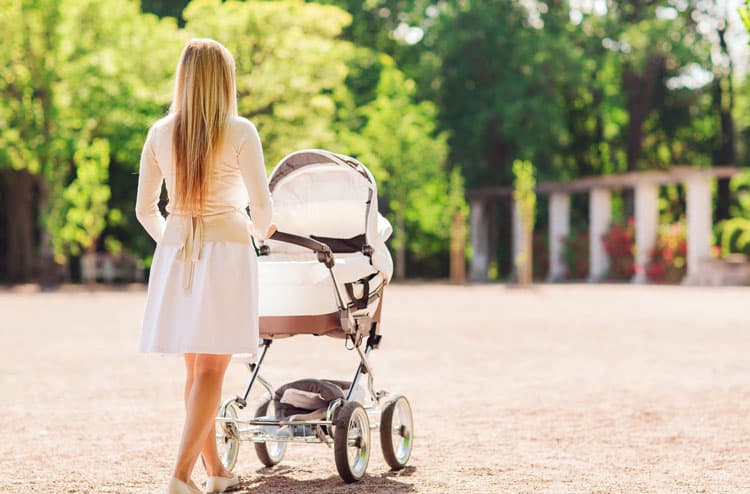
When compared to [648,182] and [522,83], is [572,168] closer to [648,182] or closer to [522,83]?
[522,83]

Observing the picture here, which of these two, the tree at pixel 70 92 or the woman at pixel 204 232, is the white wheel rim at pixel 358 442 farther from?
the tree at pixel 70 92

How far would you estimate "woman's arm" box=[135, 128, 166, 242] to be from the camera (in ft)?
17.3

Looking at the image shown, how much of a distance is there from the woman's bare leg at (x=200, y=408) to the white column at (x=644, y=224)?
33.6 metres

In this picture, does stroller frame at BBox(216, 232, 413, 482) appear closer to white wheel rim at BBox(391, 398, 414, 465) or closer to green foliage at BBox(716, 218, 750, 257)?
white wheel rim at BBox(391, 398, 414, 465)

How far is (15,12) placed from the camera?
36.1 meters

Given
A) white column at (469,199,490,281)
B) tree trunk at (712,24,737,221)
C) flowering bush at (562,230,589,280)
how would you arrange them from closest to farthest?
flowering bush at (562,230,589,280)
white column at (469,199,490,281)
tree trunk at (712,24,737,221)

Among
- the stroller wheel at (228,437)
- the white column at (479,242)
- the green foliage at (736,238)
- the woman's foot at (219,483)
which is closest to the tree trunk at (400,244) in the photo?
the white column at (479,242)

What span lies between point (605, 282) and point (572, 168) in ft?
41.6

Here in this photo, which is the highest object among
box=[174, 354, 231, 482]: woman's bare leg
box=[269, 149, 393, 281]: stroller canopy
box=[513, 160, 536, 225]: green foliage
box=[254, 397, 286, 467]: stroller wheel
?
box=[513, 160, 536, 225]: green foliage

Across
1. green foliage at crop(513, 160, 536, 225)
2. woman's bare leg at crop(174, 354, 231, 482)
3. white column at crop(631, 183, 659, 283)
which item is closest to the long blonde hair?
woman's bare leg at crop(174, 354, 231, 482)

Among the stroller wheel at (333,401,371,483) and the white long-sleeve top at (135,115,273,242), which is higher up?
the white long-sleeve top at (135,115,273,242)

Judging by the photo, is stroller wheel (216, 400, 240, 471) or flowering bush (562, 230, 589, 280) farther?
flowering bush (562, 230, 589, 280)

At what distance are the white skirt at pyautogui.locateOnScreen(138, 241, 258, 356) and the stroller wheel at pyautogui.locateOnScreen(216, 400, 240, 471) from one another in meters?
0.99

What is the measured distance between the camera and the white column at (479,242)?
4588cm
